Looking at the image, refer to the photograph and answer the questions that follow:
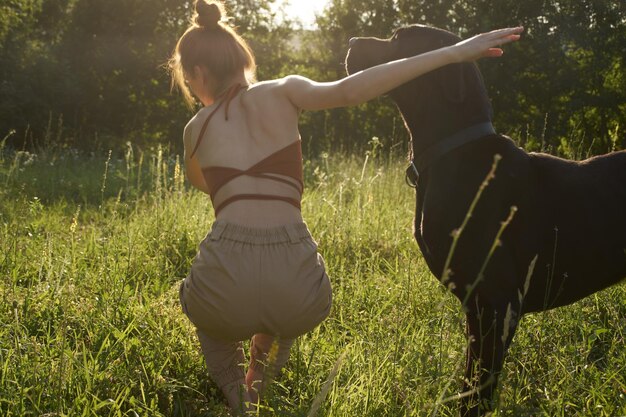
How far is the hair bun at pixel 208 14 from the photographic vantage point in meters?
2.76

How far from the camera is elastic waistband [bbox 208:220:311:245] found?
2.52m

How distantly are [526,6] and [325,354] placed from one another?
49.2ft

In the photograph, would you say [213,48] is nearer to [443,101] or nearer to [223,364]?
[443,101]

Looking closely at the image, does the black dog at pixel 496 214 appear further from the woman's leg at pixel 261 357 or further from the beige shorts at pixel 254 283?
the woman's leg at pixel 261 357

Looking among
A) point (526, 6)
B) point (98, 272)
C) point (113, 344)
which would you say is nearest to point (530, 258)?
point (113, 344)

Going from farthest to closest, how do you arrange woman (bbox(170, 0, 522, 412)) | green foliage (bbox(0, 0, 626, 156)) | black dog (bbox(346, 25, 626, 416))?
green foliage (bbox(0, 0, 626, 156)), black dog (bbox(346, 25, 626, 416)), woman (bbox(170, 0, 522, 412))

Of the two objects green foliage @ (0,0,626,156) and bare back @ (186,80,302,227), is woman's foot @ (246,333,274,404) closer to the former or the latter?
bare back @ (186,80,302,227)

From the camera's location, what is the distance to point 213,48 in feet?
8.99

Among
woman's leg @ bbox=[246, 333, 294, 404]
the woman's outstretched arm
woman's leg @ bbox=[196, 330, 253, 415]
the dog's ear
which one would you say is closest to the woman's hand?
the woman's outstretched arm

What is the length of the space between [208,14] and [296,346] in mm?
1558

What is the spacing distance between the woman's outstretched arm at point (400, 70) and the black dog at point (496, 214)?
439 millimetres

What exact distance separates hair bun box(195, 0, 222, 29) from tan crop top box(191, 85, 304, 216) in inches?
12.0

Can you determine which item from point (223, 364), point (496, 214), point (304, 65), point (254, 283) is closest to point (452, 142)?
point (496, 214)

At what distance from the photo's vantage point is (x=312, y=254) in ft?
8.59
